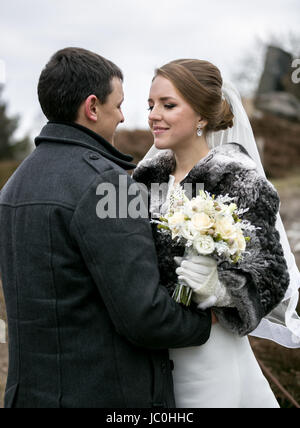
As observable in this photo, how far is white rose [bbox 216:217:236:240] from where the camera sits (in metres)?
2.15

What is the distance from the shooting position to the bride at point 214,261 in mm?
2359

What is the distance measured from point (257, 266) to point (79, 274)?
0.90 metres

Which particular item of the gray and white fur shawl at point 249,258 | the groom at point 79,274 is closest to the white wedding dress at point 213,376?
the gray and white fur shawl at point 249,258

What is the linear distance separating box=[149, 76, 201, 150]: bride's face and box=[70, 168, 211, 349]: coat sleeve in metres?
0.90

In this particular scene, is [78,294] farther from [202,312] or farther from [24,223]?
[202,312]

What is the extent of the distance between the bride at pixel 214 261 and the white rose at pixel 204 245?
0.28 feet

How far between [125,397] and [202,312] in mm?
519

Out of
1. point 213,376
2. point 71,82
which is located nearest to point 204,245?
point 213,376

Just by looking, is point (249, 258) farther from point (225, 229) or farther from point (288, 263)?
point (288, 263)

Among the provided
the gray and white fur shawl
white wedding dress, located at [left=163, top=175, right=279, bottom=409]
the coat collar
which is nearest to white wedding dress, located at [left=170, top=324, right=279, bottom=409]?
white wedding dress, located at [left=163, top=175, right=279, bottom=409]

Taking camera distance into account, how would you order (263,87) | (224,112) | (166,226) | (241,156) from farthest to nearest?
(263,87) → (224,112) → (241,156) → (166,226)

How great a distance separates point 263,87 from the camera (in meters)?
20.9
